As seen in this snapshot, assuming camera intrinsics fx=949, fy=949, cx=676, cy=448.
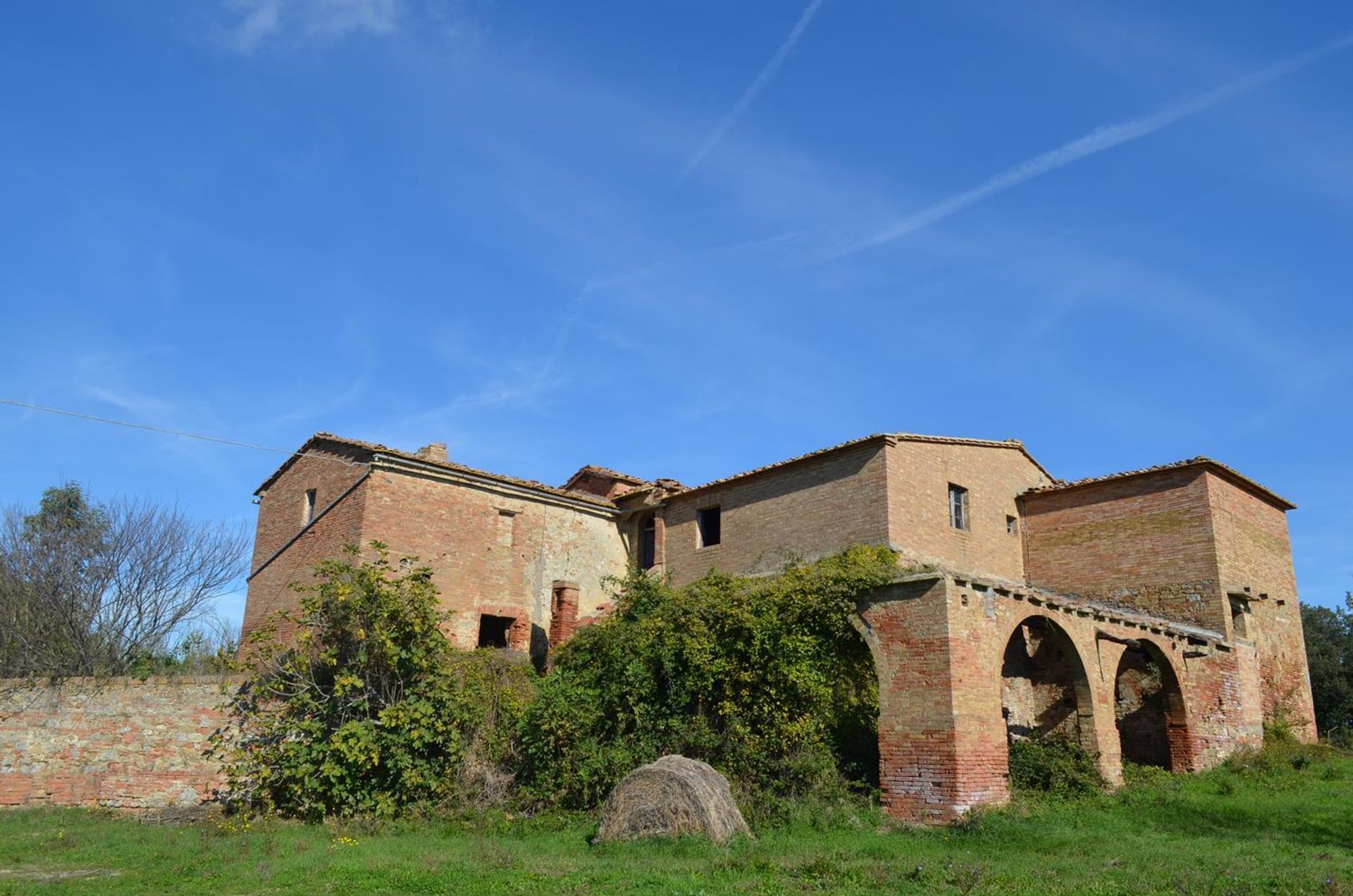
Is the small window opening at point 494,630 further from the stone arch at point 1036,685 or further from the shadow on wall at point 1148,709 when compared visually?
the shadow on wall at point 1148,709

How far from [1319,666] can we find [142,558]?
33.6 meters

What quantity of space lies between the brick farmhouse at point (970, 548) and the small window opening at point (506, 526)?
1.9 inches

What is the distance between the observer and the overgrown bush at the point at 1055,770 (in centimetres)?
1504

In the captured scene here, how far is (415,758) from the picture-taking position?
51.9 feet

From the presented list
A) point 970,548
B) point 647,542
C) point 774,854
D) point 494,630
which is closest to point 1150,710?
point 970,548

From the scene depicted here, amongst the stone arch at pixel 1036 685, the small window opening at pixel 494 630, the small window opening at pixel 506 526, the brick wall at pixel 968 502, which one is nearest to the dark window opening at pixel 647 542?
the small window opening at pixel 506 526

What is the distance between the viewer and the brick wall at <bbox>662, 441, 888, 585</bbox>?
66.3 feet

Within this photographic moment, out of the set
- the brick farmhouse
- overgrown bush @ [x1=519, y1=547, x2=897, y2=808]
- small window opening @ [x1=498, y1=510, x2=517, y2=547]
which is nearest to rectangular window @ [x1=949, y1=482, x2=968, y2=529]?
the brick farmhouse

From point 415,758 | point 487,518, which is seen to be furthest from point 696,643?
point 487,518

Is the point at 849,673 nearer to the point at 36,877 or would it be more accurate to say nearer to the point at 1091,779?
the point at 1091,779

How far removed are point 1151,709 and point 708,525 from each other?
10504 mm

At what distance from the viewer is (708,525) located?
2389cm

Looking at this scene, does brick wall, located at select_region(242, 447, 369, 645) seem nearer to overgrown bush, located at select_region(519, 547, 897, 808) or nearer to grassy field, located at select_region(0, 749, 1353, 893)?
overgrown bush, located at select_region(519, 547, 897, 808)

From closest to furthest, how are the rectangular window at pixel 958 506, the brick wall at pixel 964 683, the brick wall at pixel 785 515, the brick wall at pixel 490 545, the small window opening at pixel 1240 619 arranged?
the brick wall at pixel 964 683 < the small window opening at pixel 1240 619 < the brick wall at pixel 785 515 < the brick wall at pixel 490 545 < the rectangular window at pixel 958 506
